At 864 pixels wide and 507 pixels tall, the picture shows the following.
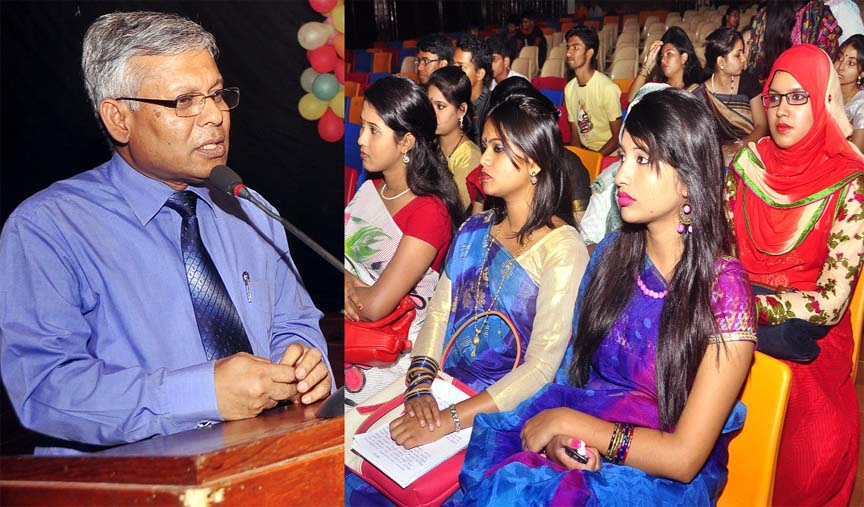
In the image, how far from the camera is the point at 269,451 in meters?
0.85

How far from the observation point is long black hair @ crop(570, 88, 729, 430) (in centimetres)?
143

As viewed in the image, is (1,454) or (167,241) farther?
(167,241)

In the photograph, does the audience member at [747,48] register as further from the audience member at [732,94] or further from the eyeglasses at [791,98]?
the eyeglasses at [791,98]

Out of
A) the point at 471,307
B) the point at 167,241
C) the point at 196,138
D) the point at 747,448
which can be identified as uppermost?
the point at 196,138

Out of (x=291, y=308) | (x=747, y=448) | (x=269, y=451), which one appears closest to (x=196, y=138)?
(x=291, y=308)

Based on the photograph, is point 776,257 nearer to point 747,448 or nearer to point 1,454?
point 747,448

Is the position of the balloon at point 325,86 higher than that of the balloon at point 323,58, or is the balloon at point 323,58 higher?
the balloon at point 323,58

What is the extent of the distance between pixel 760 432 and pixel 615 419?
0.91ft

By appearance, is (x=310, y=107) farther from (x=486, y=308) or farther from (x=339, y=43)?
(x=486, y=308)

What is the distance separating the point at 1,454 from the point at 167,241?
A: 33cm

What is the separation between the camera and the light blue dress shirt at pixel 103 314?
926 mm

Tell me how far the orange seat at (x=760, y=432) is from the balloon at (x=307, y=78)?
972mm

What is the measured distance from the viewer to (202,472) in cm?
77

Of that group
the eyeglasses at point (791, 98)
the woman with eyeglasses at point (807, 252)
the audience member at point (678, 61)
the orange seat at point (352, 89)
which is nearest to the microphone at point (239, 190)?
the woman with eyeglasses at point (807, 252)
